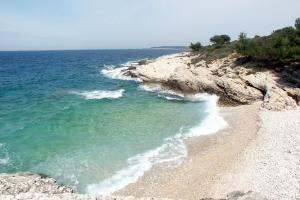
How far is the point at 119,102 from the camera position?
146 feet

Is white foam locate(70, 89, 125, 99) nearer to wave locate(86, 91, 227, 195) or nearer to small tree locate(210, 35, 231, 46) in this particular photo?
wave locate(86, 91, 227, 195)

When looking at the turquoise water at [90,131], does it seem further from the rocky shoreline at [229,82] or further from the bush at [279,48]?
the bush at [279,48]

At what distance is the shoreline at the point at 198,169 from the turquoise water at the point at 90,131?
3.81 feet

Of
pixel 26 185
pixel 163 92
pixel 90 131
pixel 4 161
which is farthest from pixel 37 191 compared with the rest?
pixel 163 92

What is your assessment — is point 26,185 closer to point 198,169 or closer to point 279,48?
point 198,169

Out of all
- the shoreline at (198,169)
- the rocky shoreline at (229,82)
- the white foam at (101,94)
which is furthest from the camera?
the white foam at (101,94)

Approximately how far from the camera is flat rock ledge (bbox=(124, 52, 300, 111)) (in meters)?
36.0

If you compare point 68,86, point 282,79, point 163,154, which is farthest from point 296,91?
point 68,86

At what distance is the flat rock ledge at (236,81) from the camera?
1417 inches

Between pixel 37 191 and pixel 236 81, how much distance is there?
31538 mm

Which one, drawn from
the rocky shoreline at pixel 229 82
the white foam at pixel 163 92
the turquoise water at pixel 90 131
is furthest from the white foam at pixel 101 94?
the rocky shoreline at pixel 229 82

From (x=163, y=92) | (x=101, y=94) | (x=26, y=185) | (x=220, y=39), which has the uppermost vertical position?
(x=220, y=39)

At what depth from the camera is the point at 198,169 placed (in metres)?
23.0

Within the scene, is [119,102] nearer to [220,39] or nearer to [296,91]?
[296,91]
